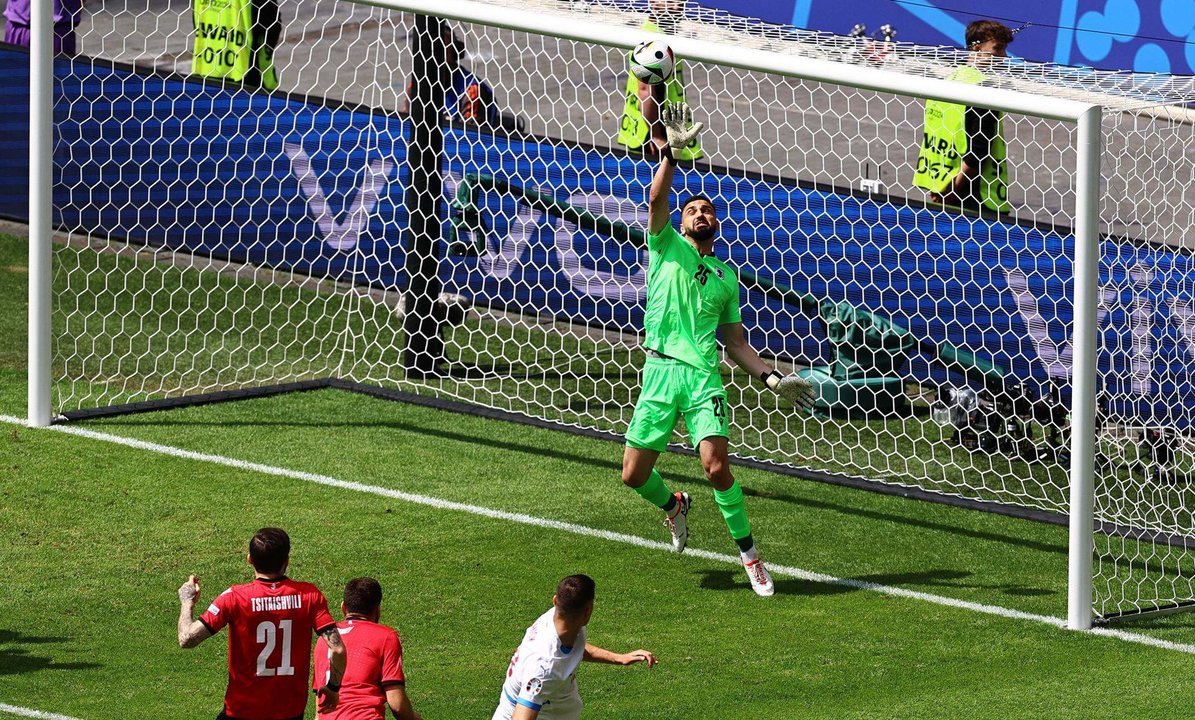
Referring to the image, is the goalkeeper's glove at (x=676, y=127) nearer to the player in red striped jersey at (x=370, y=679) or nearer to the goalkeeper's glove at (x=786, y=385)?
the goalkeeper's glove at (x=786, y=385)

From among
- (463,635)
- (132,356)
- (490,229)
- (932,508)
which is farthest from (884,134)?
(463,635)

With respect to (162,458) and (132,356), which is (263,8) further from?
(162,458)

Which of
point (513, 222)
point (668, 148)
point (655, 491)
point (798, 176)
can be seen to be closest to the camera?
point (668, 148)

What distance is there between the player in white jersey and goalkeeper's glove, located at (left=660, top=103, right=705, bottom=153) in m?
2.92

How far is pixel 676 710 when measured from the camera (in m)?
7.54

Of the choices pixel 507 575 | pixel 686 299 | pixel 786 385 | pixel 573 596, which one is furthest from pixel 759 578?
pixel 573 596

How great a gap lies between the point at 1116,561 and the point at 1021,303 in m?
3.16

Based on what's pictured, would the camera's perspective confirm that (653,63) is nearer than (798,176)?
Yes

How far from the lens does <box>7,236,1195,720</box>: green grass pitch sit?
775 centimetres

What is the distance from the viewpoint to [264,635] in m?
6.16

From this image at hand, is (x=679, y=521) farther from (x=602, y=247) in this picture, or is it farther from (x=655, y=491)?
(x=602, y=247)

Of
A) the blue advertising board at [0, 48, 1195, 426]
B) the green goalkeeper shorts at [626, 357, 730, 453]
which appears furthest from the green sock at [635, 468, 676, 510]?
the blue advertising board at [0, 48, 1195, 426]

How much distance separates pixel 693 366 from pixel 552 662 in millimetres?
3235

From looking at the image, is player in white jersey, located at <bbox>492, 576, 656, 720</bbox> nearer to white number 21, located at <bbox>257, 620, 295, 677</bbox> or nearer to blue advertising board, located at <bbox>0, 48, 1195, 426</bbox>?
white number 21, located at <bbox>257, 620, 295, 677</bbox>
